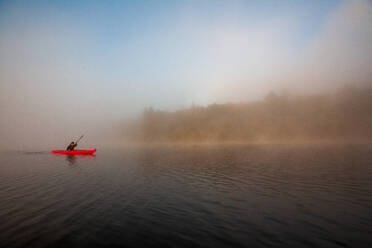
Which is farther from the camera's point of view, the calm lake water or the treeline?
the treeline

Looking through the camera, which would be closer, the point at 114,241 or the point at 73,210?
the point at 114,241

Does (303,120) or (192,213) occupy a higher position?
(303,120)

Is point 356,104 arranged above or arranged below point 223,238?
above

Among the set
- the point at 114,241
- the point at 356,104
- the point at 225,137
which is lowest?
the point at 114,241

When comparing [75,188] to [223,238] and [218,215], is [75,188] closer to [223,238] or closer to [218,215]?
[218,215]

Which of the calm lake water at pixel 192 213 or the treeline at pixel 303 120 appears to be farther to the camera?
the treeline at pixel 303 120

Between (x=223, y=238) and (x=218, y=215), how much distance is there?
2952 mm

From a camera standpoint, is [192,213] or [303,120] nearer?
[192,213]

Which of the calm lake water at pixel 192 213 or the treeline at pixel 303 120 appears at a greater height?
the treeline at pixel 303 120

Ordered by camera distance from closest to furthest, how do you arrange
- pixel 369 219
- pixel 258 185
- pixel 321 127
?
pixel 369 219
pixel 258 185
pixel 321 127

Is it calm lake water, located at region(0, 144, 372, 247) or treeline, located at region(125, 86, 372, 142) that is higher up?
treeline, located at region(125, 86, 372, 142)

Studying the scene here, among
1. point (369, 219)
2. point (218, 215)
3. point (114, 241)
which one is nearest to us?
point (114, 241)

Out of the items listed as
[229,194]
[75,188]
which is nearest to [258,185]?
[229,194]

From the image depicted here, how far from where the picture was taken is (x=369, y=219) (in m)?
10.8
